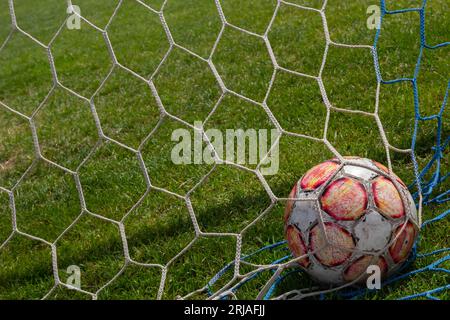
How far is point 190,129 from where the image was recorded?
340cm

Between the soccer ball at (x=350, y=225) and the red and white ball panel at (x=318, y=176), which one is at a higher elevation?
the red and white ball panel at (x=318, y=176)

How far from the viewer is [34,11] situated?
11.9 metres

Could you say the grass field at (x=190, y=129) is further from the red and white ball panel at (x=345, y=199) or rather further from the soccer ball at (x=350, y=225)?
the red and white ball panel at (x=345, y=199)

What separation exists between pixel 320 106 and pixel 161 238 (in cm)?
A: 134

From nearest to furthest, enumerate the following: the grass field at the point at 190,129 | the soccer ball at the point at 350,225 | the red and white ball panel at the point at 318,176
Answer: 1. the soccer ball at the point at 350,225
2. the red and white ball panel at the point at 318,176
3. the grass field at the point at 190,129

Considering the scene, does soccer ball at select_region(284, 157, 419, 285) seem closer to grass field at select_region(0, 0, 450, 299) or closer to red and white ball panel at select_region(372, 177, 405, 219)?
red and white ball panel at select_region(372, 177, 405, 219)

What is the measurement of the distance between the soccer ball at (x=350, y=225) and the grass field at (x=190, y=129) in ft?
0.49

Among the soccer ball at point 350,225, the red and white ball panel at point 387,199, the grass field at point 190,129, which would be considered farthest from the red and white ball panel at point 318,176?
the grass field at point 190,129

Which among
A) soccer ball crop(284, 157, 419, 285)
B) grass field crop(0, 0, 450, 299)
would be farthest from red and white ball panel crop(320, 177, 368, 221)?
grass field crop(0, 0, 450, 299)

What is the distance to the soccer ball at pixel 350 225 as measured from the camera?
1.80m

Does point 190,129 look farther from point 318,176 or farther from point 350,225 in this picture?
point 350,225

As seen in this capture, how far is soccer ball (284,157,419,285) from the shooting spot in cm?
180

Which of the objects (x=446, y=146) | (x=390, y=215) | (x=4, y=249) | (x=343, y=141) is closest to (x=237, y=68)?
(x=343, y=141)

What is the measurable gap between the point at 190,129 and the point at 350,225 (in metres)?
1.75
